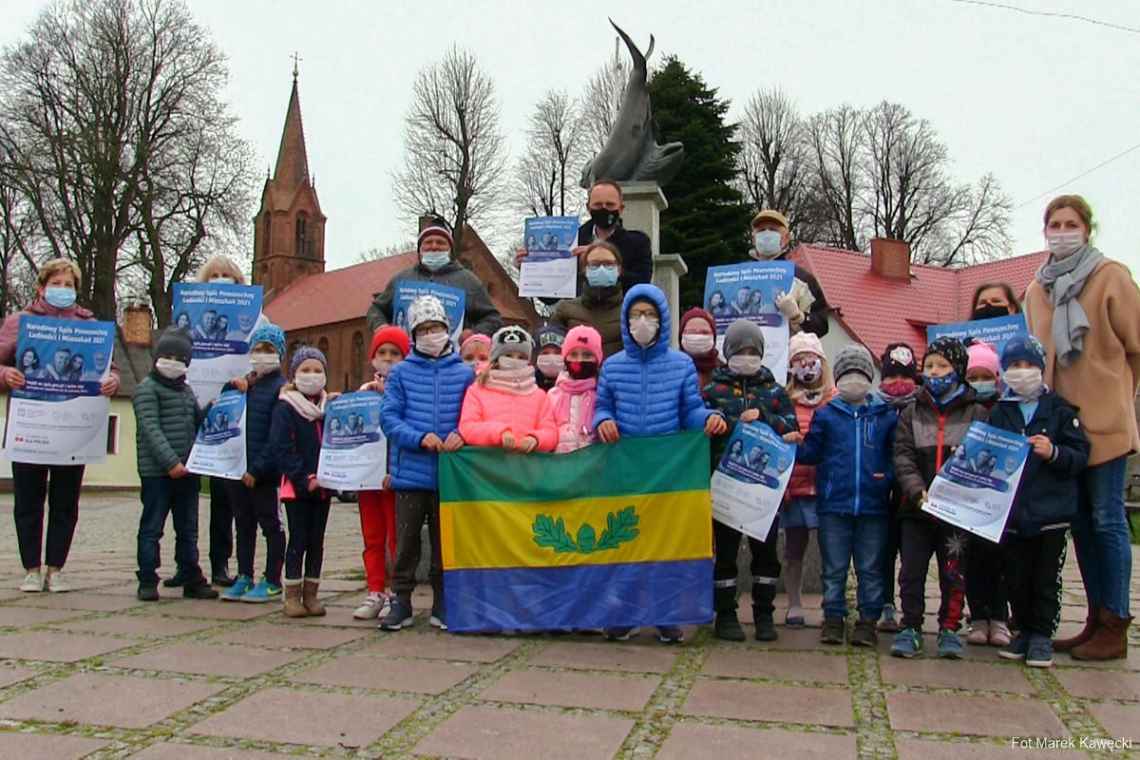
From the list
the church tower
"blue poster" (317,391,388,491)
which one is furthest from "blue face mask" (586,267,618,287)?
the church tower

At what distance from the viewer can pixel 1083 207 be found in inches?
218

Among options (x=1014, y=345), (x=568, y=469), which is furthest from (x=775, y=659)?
(x=1014, y=345)

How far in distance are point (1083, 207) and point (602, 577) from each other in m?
3.23

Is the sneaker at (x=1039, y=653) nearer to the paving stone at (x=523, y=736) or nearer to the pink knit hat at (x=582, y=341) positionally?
the paving stone at (x=523, y=736)

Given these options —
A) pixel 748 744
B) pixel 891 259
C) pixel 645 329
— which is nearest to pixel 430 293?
pixel 645 329

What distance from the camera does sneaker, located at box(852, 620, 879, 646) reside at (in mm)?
5426

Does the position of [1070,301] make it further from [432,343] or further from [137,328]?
[137,328]

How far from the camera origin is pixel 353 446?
6.43 metres

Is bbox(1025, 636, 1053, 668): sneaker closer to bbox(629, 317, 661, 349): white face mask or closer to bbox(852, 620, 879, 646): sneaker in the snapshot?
bbox(852, 620, 879, 646): sneaker

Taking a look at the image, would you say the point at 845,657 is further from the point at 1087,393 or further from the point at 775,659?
the point at 1087,393

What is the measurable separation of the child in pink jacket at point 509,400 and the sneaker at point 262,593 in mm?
2055

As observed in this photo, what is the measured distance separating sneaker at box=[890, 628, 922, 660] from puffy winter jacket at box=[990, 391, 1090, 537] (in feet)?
2.49

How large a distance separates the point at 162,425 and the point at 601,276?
3.14 m

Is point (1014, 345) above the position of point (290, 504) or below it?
above
